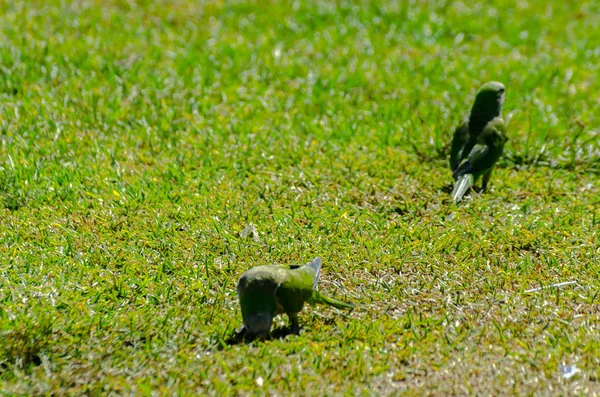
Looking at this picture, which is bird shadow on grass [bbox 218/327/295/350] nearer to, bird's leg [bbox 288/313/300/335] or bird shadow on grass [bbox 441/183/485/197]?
bird's leg [bbox 288/313/300/335]

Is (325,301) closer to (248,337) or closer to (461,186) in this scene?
(248,337)

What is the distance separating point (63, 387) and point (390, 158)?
3.18m

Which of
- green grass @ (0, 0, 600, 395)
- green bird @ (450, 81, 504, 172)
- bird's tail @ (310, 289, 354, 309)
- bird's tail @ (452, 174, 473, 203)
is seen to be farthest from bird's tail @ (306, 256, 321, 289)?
green bird @ (450, 81, 504, 172)

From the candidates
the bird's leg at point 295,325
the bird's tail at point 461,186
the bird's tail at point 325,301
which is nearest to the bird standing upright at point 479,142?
the bird's tail at point 461,186

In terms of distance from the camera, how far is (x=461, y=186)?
5285 millimetres

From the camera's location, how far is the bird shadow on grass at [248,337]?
3898 mm

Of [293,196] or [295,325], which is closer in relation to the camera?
[295,325]

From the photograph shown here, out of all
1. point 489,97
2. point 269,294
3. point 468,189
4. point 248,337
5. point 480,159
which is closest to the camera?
point 269,294

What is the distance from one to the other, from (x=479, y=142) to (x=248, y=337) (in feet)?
7.21

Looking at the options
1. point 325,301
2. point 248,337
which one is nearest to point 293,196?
point 325,301

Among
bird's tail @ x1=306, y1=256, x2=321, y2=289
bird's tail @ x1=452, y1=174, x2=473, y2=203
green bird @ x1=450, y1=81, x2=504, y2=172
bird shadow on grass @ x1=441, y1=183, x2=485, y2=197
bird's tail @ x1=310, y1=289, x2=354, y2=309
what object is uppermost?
green bird @ x1=450, y1=81, x2=504, y2=172

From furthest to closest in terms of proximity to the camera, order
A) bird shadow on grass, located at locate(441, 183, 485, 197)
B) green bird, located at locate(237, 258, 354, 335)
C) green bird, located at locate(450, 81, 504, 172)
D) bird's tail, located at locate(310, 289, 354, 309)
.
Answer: bird shadow on grass, located at locate(441, 183, 485, 197) < green bird, located at locate(450, 81, 504, 172) < bird's tail, located at locate(310, 289, 354, 309) < green bird, located at locate(237, 258, 354, 335)

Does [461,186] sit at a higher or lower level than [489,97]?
lower

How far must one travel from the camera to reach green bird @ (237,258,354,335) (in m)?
3.77
